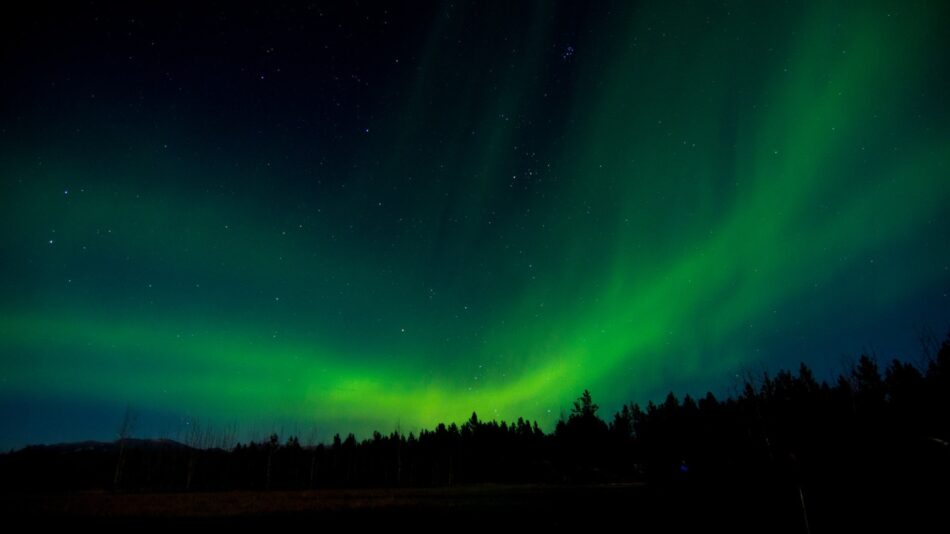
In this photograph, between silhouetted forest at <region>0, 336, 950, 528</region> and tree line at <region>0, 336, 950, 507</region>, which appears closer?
silhouetted forest at <region>0, 336, 950, 528</region>

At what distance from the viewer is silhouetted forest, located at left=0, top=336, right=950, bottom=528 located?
2183 centimetres

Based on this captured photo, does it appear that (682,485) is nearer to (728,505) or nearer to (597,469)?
(728,505)

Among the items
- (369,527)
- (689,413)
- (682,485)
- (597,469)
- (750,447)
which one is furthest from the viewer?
(689,413)

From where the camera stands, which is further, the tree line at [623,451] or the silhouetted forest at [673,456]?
the tree line at [623,451]

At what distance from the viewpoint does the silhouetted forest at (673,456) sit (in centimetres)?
2183

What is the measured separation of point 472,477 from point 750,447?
2350 inches

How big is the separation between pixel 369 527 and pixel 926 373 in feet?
256

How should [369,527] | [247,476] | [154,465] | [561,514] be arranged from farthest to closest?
[154,465]
[247,476]
[561,514]
[369,527]

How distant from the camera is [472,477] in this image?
10169cm

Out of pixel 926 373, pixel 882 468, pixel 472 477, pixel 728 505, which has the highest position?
pixel 926 373

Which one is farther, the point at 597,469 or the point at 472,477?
the point at 472,477

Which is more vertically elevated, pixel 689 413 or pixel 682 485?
pixel 689 413

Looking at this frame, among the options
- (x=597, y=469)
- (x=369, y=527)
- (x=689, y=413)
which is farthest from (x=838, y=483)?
(x=689, y=413)

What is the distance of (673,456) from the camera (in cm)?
7775
